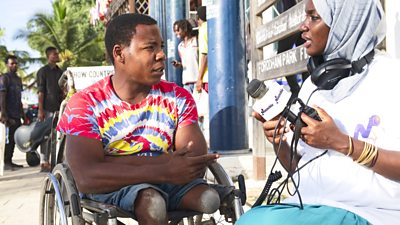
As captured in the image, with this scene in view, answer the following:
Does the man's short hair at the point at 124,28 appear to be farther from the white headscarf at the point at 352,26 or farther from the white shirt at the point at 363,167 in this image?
the white shirt at the point at 363,167

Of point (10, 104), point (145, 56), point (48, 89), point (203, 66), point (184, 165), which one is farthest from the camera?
point (10, 104)

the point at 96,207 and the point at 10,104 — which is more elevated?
the point at 10,104

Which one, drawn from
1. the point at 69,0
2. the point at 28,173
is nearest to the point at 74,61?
the point at 69,0

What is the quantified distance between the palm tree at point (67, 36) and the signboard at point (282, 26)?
101ft

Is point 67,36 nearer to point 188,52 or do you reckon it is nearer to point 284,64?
point 188,52

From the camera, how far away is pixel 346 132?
199 centimetres

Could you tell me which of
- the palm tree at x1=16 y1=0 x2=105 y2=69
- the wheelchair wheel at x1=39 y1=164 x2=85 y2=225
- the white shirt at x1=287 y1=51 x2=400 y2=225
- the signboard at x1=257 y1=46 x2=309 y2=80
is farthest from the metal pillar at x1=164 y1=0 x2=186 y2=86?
the palm tree at x1=16 y1=0 x2=105 y2=69

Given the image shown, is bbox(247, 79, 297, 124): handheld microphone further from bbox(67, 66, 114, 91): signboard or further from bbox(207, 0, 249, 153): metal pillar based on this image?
bbox(67, 66, 114, 91): signboard

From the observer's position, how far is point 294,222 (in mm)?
1839

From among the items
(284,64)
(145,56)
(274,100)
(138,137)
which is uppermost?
(284,64)

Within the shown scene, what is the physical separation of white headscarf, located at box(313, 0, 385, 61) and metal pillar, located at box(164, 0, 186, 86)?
7716 mm

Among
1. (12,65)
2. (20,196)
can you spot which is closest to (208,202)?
(20,196)

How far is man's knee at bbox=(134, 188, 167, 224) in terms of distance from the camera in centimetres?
235

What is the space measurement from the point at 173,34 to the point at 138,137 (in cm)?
723
